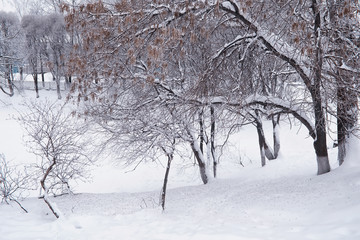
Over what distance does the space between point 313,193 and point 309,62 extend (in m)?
3.23

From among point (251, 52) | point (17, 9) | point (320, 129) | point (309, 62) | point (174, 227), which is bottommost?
point (174, 227)

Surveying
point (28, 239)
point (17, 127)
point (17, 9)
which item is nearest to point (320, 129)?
point (28, 239)

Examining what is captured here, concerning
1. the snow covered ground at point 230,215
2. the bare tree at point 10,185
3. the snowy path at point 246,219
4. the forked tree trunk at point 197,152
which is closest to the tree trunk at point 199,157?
the forked tree trunk at point 197,152

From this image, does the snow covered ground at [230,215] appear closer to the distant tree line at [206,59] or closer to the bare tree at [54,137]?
the distant tree line at [206,59]

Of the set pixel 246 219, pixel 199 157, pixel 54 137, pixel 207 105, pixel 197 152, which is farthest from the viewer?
pixel 199 157

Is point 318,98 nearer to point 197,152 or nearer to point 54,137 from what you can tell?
point 197,152

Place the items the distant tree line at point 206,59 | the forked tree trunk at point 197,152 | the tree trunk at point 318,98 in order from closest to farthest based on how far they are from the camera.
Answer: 1. the distant tree line at point 206,59
2. the tree trunk at point 318,98
3. the forked tree trunk at point 197,152

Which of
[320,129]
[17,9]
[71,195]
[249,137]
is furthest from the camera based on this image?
[17,9]

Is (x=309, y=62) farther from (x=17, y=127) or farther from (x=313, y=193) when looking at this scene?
(x=17, y=127)

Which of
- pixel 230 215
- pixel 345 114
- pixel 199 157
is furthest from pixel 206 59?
pixel 230 215

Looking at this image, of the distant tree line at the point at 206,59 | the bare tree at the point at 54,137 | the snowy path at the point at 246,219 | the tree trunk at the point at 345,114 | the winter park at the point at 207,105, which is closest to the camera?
the snowy path at the point at 246,219

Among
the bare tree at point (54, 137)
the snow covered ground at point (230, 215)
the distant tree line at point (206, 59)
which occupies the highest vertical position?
the distant tree line at point (206, 59)

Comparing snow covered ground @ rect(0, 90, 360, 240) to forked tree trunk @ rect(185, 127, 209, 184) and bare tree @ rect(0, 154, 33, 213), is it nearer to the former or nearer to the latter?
bare tree @ rect(0, 154, 33, 213)

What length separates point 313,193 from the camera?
284 inches
